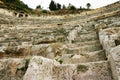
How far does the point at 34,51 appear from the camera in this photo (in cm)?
564

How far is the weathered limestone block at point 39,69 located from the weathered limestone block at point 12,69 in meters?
0.35

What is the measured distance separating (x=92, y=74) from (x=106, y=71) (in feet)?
0.87

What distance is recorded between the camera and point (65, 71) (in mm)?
3684

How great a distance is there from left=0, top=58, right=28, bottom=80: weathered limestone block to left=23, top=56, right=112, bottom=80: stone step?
335mm

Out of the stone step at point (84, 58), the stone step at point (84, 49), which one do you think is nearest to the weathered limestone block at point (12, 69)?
the stone step at point (84, 58)

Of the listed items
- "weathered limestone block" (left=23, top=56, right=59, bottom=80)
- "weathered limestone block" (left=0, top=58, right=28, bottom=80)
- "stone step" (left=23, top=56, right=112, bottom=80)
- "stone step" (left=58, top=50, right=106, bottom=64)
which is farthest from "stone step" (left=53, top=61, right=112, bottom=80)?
"stone step" (left=58, top=50, right=106, bottom=64)

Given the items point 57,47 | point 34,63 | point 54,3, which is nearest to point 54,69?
point 34,63

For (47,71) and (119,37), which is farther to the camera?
(119,37)

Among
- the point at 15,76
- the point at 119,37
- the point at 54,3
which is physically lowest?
the point at 15,76

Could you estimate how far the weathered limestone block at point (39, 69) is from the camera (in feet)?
11.0

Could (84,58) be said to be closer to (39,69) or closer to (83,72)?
(83,72)

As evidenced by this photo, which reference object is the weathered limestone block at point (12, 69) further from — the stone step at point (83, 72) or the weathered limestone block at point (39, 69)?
the stone step at point (83, 72)

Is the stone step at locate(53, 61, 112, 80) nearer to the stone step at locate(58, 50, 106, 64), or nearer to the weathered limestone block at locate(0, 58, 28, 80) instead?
the weathered limestone block at locate(0, 58, 28, 80)

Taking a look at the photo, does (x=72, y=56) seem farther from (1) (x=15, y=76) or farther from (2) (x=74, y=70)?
(1) (x=15, y=76)
